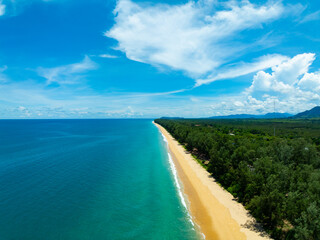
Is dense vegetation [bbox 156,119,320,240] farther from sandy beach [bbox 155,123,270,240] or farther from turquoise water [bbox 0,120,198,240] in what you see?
turquoise water [bbox 0,120,198,240]

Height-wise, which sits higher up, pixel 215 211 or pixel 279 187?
pixel 279 187

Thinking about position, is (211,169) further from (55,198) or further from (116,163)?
(55,198)

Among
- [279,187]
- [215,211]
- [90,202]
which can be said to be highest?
[279,187]

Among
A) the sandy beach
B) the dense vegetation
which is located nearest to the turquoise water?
the sandy beach

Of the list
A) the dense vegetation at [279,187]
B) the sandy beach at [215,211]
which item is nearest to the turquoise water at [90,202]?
the sandy beach at [215,211]

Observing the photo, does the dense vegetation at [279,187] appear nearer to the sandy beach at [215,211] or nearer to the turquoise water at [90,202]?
the sandy beach at [215,211]

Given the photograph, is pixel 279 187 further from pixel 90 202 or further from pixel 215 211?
pixel 90 202

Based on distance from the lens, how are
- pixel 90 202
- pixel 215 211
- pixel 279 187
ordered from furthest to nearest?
pixel 90 202
pixel 215 211
pixel 279 187

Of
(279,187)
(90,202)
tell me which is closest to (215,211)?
(279,187)

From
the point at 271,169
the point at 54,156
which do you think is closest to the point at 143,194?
the point at 271,169
